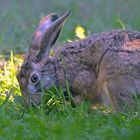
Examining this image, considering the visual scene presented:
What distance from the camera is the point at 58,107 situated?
690 cm

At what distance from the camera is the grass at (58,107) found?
584 centimetres

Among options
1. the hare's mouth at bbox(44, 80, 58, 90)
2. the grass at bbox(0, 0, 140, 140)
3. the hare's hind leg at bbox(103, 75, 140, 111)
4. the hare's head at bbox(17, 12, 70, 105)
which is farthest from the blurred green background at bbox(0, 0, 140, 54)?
the hare's hind leg at bbox(103, 75, 140, 111)

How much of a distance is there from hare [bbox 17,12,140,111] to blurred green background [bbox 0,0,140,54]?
1.56m

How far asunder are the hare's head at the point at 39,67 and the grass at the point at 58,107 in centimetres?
15

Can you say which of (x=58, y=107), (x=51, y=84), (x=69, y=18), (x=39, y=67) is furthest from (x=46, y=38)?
(x=69, y=18)

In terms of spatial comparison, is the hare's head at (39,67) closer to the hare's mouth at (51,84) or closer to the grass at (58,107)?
the hare's mouth at (51,84)

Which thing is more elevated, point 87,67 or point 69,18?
point 69,18

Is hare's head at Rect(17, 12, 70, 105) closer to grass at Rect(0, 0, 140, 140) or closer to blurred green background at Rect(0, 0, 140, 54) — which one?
grass at Rect(0, 0, 140, 140)

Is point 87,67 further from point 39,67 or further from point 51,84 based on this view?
point 39,67

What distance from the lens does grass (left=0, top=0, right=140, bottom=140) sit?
19.1ft

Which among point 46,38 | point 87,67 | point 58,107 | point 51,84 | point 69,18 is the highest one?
point 69,18

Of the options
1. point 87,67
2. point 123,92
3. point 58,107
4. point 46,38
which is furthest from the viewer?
point 46,38

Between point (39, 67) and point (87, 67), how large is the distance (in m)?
0.60

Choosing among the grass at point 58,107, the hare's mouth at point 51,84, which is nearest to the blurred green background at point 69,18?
the grass at point 58,107
